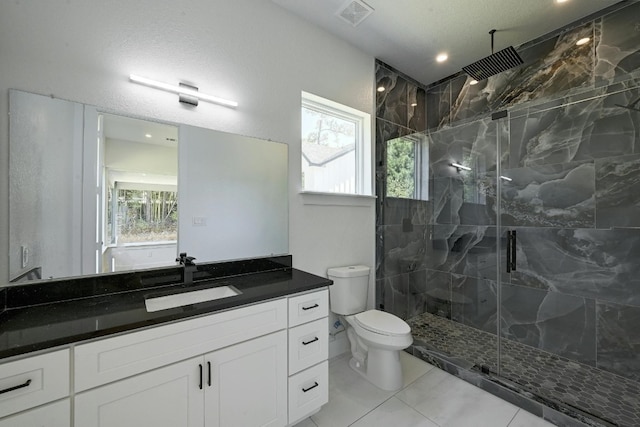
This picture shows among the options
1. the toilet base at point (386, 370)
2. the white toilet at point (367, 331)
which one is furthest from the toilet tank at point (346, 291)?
the toilet base at point (386, 370)

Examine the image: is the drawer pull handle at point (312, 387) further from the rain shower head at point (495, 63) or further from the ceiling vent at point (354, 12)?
the rain shower head at point (495, 63)

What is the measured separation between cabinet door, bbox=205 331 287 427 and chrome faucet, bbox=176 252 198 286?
1.77 ft

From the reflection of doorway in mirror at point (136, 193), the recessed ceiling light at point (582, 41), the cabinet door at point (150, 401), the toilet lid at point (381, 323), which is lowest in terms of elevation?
the toilet lid at point (381, 323)

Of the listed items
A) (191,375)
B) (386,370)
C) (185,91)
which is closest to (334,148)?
(185,91)

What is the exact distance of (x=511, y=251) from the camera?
7.85 ft

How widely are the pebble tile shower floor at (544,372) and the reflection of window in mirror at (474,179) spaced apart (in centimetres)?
136

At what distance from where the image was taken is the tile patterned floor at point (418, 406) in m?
1.54

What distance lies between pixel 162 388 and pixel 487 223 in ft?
9.45

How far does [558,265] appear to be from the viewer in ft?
7.25

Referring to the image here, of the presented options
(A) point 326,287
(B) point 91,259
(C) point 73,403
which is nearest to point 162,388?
(C) point 73,403

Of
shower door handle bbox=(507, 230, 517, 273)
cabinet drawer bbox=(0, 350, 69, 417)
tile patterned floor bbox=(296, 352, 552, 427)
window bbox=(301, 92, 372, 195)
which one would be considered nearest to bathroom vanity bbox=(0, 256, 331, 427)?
cabinet drawer bbox=(0, 350, 69, 417)

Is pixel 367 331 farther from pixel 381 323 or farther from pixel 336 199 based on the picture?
pixel 336 199

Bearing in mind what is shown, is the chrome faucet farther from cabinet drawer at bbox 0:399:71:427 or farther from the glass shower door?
the glass shower door

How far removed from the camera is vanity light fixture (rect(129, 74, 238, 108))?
1391 millimetres
